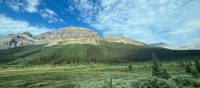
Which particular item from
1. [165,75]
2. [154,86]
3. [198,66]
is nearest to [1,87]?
[165,75]

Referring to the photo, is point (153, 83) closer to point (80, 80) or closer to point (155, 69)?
point (155, 69)

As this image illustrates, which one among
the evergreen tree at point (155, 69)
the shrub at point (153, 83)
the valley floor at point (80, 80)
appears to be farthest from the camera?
the evergreen tree at point (155, 69)

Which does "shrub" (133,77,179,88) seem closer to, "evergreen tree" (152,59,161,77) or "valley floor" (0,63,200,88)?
"valley floor" (0,63,200,88)

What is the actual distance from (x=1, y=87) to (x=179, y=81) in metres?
61.5

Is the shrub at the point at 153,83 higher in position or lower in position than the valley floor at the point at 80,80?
higher

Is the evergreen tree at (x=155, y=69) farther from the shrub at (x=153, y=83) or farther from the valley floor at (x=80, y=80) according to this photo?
the shrub at (x=153, y=83)

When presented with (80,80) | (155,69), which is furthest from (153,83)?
(80,80)

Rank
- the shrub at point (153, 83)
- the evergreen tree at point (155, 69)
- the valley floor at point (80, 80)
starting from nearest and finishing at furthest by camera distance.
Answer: the shrub at point (153, 83) → the valley floor at point (80, 80) → the evergreen tree at point (155, 69)

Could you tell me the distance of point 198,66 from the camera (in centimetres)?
9850

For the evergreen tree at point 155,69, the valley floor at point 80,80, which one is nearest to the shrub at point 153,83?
the valley floor at point 80,80

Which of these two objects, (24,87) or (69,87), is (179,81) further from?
(24,87)

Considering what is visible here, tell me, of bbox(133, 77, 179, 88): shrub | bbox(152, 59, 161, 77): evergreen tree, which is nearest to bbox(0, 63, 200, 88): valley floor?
bbox(133, 77, 179, 88): shrub

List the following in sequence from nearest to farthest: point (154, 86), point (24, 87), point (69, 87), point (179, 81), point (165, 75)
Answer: point (154, 86) < point (179, 81) < point (165, 75) < point (69, 87) < point (24, 87)

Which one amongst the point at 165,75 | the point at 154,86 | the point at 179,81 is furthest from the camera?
the point at 165,75
